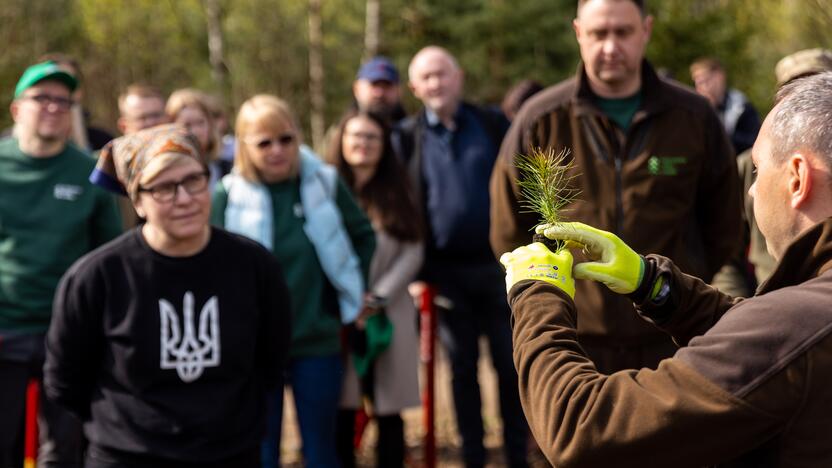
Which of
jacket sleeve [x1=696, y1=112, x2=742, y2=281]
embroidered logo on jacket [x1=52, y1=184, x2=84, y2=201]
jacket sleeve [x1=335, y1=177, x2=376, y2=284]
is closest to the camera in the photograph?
jacket sleeve [x1=696, y1=112, x2=742, y2=281]

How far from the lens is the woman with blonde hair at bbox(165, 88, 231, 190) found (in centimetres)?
639

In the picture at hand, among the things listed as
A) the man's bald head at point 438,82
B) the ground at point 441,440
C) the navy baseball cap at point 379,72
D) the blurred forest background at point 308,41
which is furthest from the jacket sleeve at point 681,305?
the blurred forest background at point 308,41

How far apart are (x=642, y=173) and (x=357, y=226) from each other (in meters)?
1.76

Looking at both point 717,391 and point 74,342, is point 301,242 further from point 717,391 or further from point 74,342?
point 717,391

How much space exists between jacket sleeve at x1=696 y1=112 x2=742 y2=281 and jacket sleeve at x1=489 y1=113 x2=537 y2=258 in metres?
0.73

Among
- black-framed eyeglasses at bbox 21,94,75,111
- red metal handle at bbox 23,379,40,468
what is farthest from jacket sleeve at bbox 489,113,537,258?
red metal handle at bbox 23,379,40,468

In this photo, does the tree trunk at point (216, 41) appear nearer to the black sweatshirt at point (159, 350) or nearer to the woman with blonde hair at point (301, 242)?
the woman with blonde hair at point (301, 242)

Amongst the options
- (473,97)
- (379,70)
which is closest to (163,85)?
(473,97)

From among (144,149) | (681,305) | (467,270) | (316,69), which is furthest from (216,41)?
(681,305)

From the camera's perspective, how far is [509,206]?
14.7 feet

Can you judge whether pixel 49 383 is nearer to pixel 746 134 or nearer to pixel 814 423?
pixel 814 423

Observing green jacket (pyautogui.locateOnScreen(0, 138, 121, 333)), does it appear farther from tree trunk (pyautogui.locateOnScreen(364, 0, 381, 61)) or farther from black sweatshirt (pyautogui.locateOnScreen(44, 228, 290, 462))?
tree trunk (pyautogui.locateOnScreen(364, 0, 381, 61))

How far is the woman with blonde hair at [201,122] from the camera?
6.39 meters

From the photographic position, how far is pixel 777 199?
2070 mm
